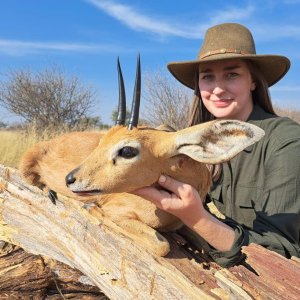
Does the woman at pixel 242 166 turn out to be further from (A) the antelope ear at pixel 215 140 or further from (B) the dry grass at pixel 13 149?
(B) the dry grass at pixel 13 149

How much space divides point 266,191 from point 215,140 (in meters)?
0.76

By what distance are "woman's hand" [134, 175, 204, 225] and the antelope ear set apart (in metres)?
0.25

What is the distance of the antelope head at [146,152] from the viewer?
281 centimetres

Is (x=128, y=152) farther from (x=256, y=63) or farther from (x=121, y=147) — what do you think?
(x=256, y=63)

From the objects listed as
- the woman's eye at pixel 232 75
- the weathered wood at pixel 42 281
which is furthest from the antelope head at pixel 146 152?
the weathered wood at pixel 42 281

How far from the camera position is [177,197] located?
2857mm

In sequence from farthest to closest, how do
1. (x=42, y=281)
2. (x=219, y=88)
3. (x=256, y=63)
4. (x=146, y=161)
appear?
(x=42, y=281)
(x=256, y=63)
(x=219, y=88)
(x=146, y=161)

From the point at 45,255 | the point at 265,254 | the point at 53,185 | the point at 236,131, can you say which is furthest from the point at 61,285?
the point at 236,131

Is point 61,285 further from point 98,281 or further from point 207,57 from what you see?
point 207,57

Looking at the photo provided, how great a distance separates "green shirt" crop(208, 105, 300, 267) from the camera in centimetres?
310

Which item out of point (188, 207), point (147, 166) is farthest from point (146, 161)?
point (188, 207)

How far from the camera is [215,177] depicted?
4109 millimetres

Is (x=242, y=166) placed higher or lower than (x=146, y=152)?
lower

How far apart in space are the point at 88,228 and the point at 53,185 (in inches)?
45.4
